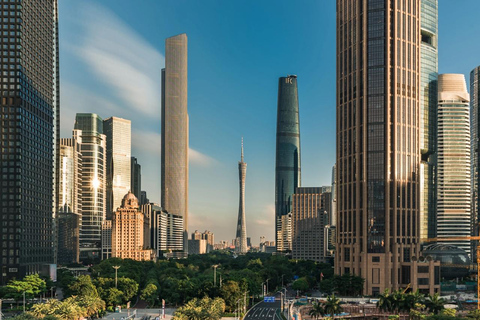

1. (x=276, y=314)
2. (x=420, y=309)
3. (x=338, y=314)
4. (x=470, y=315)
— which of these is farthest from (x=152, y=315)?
(x=470, y=315)

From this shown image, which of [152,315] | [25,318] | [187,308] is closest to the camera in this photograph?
[25,318]

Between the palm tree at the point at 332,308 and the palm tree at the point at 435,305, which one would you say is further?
the palm tree at the point at 435,305

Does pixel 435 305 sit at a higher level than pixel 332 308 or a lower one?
higher

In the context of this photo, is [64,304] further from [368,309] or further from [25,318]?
[368,309]

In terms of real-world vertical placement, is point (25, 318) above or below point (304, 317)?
above

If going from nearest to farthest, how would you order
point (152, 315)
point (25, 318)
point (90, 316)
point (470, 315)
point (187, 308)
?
point (25, 318) → point (187, 308) → point (470, 315) → point (90, 316) → point (152, 315)

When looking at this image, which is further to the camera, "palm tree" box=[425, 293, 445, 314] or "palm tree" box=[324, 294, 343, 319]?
"palm tree" box=[425, 293, 445, 314]

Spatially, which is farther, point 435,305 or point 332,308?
point 435,305

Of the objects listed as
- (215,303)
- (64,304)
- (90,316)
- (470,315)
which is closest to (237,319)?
(215,303)

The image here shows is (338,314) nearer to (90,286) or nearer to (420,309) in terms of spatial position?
(420,309)

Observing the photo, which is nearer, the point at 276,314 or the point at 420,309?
the point at 420,309
